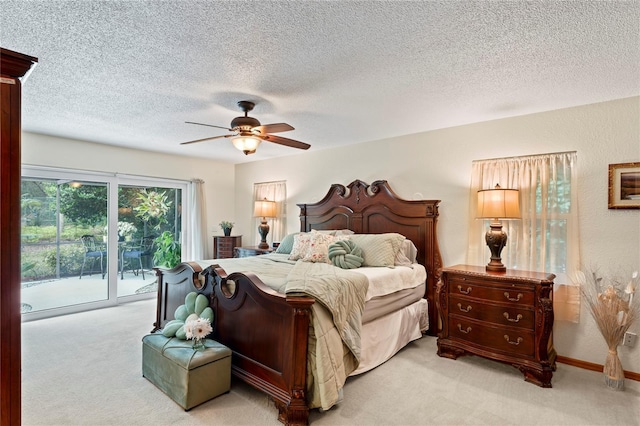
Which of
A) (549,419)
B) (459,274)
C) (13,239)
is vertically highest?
(13,239)

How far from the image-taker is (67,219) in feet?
15.5

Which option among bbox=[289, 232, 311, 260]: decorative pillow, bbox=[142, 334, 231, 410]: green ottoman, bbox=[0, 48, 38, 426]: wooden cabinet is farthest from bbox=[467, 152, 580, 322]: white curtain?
bbox=[0, 48, 38, 426]: wooden cabinet

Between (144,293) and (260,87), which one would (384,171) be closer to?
(260,87)

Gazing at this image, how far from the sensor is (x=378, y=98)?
2.98 m

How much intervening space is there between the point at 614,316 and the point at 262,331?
2.84 metres

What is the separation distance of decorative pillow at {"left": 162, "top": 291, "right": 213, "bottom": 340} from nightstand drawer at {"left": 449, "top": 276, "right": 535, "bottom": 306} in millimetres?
2319

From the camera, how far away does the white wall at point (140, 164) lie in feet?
14.4

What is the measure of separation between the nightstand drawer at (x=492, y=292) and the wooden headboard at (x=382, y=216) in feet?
0.92

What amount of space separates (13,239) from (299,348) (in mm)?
1617

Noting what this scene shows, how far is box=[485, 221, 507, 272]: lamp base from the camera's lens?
317 cm

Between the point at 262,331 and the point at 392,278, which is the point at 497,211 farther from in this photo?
the point at 262,331

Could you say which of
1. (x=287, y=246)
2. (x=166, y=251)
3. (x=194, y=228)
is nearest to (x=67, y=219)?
(x=166, y=251)

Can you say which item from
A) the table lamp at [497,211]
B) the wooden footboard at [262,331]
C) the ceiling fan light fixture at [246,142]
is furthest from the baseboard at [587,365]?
the ceiling fan light fixture at [246,142]

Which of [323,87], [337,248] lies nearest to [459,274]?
[337,248]
